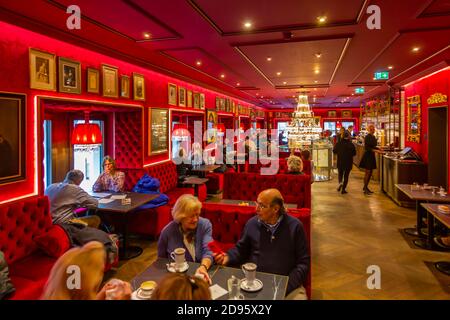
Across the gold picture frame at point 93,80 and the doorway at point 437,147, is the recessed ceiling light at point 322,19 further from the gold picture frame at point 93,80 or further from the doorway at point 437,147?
the doorway at point 437,147

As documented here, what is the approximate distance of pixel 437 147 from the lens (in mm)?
7117

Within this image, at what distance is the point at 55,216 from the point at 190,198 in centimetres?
228

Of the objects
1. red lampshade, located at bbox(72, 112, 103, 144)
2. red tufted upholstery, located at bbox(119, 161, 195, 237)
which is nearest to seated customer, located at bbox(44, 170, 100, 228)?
red lampshade, located at bbox(72, 112, 103, 144)

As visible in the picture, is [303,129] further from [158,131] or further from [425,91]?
[158,131]

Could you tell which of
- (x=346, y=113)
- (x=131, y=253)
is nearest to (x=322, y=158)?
(x=131, y=253)

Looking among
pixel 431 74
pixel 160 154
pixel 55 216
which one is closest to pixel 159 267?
pixel 55 216

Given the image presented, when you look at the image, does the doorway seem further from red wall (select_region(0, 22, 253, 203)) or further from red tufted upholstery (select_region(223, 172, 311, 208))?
red wall (select_region(0, 22, 253, 203))

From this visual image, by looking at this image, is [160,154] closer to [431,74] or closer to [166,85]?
[166,85]

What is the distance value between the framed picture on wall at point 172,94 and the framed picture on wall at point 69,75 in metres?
2.91

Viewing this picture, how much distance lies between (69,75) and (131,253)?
2648 millimetres

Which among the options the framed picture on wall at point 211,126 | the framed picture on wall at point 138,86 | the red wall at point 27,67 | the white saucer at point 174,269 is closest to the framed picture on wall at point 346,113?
the framed picture on wall at point 211,126

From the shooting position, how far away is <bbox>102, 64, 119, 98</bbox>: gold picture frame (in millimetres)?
5117

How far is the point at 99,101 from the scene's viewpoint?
5004 millimetres

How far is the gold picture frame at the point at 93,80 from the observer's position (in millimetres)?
4770
